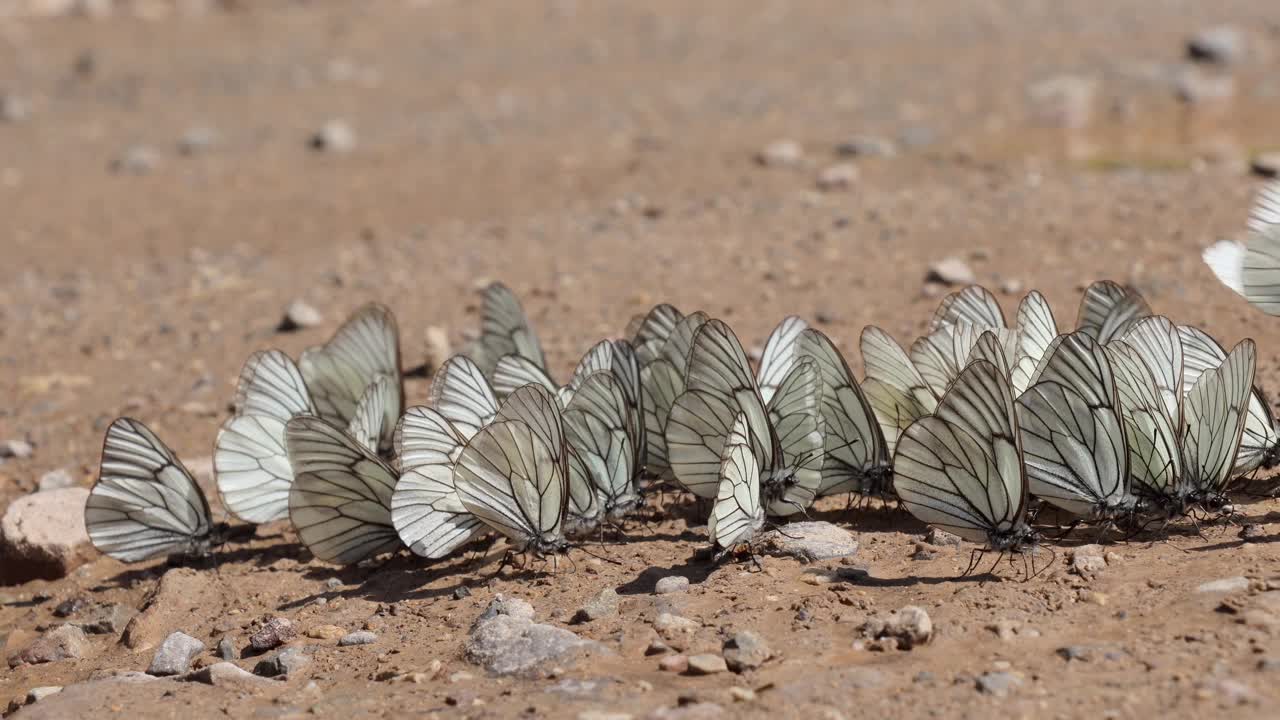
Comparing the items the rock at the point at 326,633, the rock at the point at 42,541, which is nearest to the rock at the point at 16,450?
the rock at the point at 42,541

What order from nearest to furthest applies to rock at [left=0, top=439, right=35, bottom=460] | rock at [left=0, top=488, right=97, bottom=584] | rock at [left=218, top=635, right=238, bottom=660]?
1. rock at [left=218, top=635, right=238, bottom=660]
2. rock at [left=0, top=488, right=97, bottom=584]
3. rock at [left=0, top=439, right=35, bottom=460]

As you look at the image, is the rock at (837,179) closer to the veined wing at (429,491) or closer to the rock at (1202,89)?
the rock at (1202,89)

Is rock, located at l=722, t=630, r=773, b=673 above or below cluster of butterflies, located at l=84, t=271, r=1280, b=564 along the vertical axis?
below

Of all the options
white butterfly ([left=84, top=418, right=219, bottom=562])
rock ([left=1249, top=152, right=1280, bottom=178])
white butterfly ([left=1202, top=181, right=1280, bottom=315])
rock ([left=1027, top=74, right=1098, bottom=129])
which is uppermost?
rock ([left=1027, top=74, right=1098, bottom=129])

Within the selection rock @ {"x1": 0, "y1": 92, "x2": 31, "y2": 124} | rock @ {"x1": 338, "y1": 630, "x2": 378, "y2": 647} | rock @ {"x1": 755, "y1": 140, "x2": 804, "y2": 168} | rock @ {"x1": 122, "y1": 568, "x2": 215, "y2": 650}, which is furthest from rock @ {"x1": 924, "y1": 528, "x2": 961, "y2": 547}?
rock @ {"x1": 0, "y1": 92, "x2": 31, "y2": 124}

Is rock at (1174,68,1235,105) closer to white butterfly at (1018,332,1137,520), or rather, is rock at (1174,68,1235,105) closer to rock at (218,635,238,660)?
white butterfly at (1018,332,1137,520)
